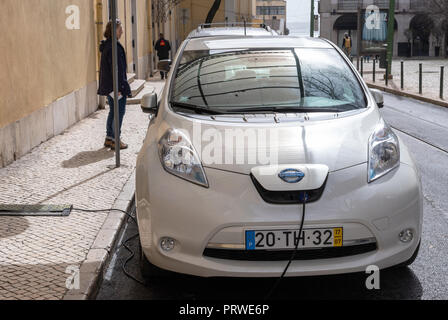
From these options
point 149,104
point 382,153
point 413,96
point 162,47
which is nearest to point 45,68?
point 149,104

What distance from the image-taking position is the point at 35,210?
591 centimetres

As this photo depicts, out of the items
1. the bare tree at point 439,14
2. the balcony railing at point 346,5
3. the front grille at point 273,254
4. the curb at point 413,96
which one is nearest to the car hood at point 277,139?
the front grille at point 273,254

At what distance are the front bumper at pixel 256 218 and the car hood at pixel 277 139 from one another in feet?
0.33

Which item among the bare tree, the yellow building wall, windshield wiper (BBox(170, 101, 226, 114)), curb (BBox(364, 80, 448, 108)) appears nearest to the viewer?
windshield wiper (BBox(170, 101, 226, 114))

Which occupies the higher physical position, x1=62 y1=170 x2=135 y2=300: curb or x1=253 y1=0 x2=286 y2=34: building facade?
x1=253 y1=0 x2=286 y2=34: building facade

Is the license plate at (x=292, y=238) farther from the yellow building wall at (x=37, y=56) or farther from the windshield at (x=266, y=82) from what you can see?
the yellow building wall at (x=37, y=56)

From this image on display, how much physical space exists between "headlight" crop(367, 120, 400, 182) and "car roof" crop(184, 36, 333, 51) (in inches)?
53.0

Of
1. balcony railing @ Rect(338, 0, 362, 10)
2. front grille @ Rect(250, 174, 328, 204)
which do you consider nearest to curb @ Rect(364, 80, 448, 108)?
front grille @ Rect(250, 174, 328, 204)

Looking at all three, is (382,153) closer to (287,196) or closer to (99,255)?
(287,196)

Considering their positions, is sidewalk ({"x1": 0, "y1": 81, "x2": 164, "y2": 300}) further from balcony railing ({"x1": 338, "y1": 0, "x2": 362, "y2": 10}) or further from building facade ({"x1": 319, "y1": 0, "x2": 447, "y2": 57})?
balcony railing ({"x1": 338, "y1": 0, "x2": 362, "y2": 10})

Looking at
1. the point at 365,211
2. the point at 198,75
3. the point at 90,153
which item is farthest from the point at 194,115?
the point at 90,153

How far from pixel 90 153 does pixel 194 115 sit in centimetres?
481

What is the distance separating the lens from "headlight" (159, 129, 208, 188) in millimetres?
3922

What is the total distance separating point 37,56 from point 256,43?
531 cm
